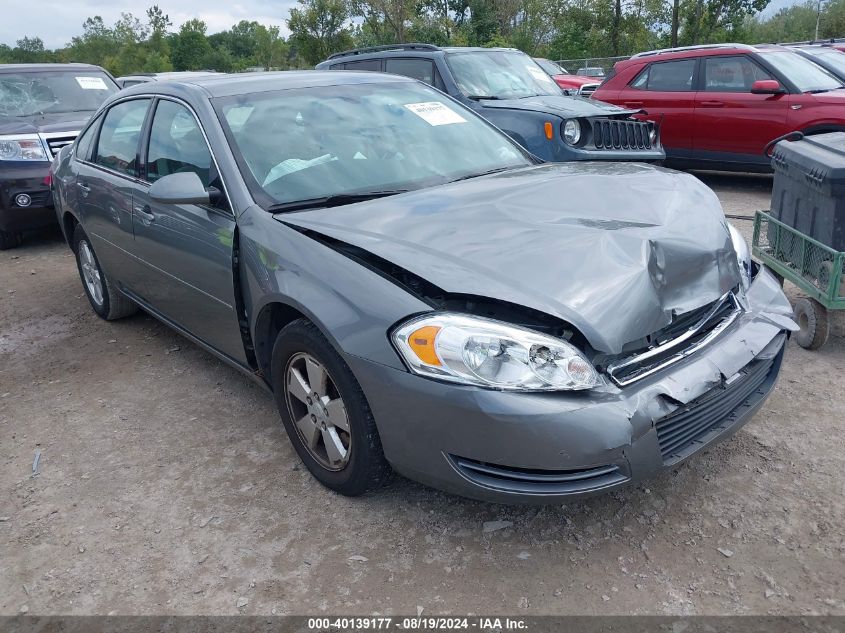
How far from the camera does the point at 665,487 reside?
2.93 meters

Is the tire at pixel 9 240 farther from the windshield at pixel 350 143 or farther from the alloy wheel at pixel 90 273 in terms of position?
the windshield at pixel 350 143

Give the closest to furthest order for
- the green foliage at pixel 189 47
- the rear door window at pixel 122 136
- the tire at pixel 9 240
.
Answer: the rear door window at pixel 122 136
the tire at pixel 9 240
the green foliage at pixel 189 47

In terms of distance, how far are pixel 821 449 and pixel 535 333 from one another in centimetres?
161

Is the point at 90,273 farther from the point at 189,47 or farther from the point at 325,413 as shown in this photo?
the point at 189,47

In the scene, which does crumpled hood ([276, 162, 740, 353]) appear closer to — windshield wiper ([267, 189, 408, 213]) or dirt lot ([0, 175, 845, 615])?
windshield wiper ([267, 189, 408, 213])

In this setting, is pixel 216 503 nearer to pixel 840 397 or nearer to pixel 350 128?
pixel 350 128

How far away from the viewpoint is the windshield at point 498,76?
7.96 metres

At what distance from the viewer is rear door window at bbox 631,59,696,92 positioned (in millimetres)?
9094

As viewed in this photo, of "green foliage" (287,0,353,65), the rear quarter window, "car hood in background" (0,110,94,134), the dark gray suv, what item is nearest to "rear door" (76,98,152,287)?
"car hood in background" (0,110,94,134)

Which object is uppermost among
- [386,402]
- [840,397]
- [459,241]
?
[459,241]

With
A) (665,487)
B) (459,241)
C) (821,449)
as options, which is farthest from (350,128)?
(821,449)

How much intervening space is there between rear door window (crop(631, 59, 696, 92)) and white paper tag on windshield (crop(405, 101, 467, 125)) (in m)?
6.10

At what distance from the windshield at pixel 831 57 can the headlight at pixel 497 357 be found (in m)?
8.28

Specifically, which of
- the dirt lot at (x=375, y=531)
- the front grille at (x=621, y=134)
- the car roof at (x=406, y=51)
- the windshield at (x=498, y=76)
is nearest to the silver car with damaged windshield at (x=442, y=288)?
the dirt lot at (x=375, y=531)
